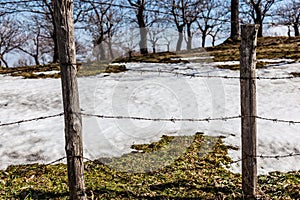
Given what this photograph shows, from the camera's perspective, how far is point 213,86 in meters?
7.93

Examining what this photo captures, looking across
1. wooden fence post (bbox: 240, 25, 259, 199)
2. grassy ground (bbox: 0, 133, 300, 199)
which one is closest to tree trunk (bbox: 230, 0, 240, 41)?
grassy ground (bbox: 0, 133, 300, 199)

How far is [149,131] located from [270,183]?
246cm

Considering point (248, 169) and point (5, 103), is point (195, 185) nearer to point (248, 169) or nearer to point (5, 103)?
point (248, 169)

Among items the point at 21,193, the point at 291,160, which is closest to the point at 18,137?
the point at 21,193

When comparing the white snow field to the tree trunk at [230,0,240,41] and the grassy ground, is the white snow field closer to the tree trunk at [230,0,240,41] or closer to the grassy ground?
the grassy ground

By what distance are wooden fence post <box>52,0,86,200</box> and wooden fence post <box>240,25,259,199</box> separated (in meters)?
1.79

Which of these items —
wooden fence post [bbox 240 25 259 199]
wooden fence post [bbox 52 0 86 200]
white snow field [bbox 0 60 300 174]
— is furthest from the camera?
white snow field [bbox 0 60 300 174]

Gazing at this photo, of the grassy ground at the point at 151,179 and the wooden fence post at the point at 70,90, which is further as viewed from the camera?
the grassy ground at the point at 151,179

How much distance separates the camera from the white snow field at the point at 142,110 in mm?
4542

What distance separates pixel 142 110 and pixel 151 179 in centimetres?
272

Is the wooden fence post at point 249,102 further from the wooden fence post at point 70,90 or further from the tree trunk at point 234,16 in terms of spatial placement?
the tree trunk at point 234,16

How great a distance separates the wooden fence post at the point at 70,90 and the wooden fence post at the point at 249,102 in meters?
1.79

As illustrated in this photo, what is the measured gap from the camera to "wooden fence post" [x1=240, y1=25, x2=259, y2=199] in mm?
2934

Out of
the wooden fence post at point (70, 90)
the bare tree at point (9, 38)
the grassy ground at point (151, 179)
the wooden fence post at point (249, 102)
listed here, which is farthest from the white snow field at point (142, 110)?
the bare tree at point (9, 38)
